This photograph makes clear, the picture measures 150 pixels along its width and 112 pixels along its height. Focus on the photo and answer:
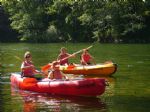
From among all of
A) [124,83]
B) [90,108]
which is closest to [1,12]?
[124,83]

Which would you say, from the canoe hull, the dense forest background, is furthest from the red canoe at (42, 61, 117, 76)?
the dense forest background

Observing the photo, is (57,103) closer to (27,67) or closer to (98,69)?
(27,67)

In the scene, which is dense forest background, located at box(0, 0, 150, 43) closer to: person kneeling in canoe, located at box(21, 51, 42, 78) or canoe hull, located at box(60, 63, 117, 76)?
canoe hull, located at box(60, 63, 117, 76)

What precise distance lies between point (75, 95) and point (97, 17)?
1867 inches

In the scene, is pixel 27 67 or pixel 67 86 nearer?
pixel 67 86

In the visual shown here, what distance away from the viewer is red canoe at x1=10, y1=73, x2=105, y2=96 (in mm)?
14711

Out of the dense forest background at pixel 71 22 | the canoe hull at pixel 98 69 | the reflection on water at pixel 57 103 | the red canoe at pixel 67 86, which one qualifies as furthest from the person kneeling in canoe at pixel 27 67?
the dense forest background at pixel 71 22

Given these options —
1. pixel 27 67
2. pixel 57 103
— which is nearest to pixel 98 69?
pixel 27 67

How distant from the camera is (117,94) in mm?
15883

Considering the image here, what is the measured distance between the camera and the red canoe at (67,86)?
14.7 meters

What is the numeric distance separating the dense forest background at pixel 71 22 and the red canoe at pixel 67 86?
40.5 meters

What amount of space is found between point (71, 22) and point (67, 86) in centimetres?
5240

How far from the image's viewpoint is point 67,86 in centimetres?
1532

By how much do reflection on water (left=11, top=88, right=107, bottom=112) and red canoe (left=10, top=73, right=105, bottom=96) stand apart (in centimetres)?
20
